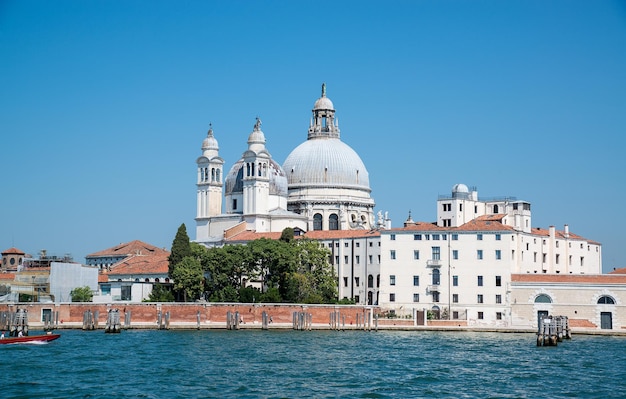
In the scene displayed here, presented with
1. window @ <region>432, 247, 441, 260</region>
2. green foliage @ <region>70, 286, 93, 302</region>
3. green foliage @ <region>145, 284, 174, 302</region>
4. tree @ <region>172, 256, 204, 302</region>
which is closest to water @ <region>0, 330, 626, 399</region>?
green foliage @ <region>145, 284, 174, 302</region>

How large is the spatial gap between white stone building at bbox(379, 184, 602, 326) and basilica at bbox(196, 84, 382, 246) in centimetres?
1561

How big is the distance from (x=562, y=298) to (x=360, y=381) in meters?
28.6

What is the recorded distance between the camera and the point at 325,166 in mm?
88250

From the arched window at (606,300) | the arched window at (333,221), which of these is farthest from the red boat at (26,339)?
the arched window at (333,221)

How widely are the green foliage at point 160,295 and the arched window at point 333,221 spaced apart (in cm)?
2019

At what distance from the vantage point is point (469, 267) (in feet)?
211

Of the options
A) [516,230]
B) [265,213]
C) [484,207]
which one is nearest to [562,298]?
[516,230]

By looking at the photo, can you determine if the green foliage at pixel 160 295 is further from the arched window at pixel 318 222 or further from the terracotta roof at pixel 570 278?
the terracotta roof at pixel 570 278

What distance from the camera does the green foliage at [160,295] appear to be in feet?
215

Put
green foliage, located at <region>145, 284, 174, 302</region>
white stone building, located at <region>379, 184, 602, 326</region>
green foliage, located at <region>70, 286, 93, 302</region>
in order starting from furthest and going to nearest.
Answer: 1. green foliage, located at <region>70, 286, 93, 302</region>
2. green foliage, located at <region>145, 284, 174, 302</region>
3. white stone building, located at <region>379, 184, 602, 326</region>

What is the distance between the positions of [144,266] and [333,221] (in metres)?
16.3

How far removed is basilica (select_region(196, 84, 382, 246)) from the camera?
81.6 m

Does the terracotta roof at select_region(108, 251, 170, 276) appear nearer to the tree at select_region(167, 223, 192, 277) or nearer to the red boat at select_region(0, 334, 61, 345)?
the tree at select_region(167, 223, 192, 277)

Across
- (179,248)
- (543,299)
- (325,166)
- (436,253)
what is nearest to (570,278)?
(543,299)
